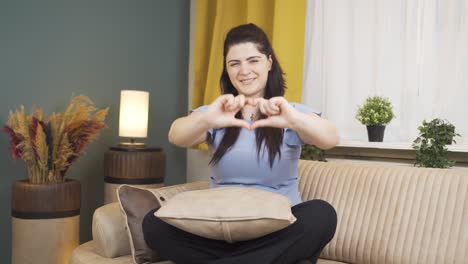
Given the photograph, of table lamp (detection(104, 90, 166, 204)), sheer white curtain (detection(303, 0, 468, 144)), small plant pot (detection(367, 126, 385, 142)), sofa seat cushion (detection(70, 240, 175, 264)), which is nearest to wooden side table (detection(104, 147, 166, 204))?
table lamp (detection(104, 90, 166, 204))

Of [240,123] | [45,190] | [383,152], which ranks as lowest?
[45,190]

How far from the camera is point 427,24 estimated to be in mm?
2229

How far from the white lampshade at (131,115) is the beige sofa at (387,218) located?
0.76 metres

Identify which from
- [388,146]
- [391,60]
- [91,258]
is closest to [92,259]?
→ [91,258]

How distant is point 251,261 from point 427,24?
1.45 meters

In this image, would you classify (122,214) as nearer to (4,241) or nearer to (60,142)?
(60,142)

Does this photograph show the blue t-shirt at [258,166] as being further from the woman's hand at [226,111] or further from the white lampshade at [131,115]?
the white lampshade at [131,115]

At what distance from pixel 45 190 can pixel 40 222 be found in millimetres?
138

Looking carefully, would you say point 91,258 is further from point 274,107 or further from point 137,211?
point 274,107

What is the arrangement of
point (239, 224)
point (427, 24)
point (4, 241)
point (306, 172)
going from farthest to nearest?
1. point (4, 241)
2. point (427, 24)
3. point (306, 172)
4. point (239, 224)

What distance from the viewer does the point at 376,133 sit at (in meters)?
2.26

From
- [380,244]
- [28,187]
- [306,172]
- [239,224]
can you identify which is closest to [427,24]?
[306,172]

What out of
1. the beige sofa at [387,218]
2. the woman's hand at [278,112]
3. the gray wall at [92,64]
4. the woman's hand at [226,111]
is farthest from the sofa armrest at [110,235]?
the gray wall at [92,64]

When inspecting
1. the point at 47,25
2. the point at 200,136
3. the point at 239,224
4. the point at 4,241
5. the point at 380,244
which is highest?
the point at 47,25
